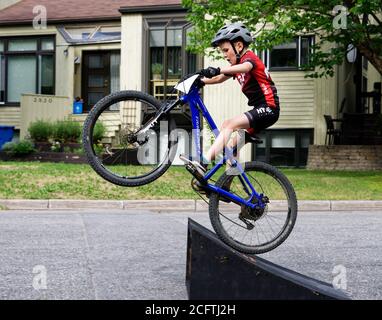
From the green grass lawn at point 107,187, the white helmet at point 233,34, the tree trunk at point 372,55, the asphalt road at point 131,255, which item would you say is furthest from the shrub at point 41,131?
the white helmet at point 233,34

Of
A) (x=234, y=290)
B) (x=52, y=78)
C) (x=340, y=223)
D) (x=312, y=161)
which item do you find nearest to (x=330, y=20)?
(x=312, y=161)

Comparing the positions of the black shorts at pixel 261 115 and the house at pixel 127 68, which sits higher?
the house at pixel 127 68

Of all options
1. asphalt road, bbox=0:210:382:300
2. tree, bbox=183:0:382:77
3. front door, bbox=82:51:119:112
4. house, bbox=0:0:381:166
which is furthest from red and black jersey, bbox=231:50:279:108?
front door, bbox=82:51:119:112

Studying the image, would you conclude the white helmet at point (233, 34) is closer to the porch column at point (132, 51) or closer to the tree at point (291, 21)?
the tree at point (291, 21)

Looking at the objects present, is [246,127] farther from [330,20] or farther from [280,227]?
[330,20]

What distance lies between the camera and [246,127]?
6168mm

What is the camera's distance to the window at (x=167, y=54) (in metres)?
26.5

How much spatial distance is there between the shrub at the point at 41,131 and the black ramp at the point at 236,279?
20.0 m

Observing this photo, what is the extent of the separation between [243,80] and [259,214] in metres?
1.34

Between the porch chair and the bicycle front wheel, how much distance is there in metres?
18.6
